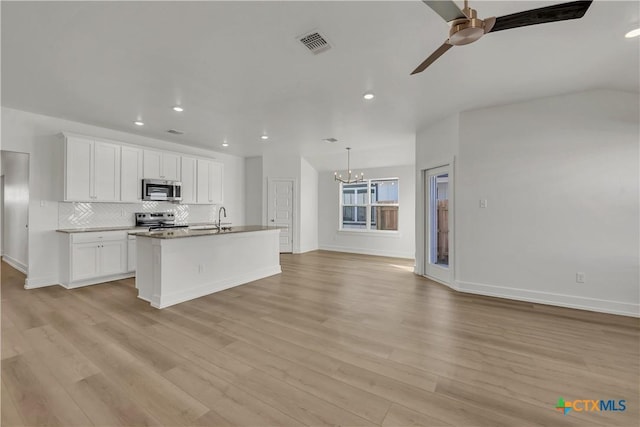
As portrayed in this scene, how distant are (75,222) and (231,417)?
5.11 metres

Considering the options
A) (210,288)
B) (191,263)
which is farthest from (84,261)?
(210,288)

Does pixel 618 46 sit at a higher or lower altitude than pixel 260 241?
higher

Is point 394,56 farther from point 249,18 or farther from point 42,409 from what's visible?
point 42,409

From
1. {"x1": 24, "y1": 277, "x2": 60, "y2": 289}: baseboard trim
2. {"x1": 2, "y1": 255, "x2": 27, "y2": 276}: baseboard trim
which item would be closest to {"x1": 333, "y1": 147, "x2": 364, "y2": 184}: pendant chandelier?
{"x1": 24, "y1": 277, "x2": 60, "y2": 289}: baseboard trim

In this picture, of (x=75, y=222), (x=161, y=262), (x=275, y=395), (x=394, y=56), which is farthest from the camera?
(x=75, y=222)

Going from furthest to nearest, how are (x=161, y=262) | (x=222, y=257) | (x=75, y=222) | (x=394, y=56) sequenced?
(x=75, y=222) < (x=222, y=257) < (x=161, y=262) < (x=394, y=56)

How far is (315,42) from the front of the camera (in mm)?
2475

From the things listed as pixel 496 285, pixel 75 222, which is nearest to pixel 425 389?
pixel 496 285

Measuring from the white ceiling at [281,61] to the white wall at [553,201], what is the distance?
0.34 m

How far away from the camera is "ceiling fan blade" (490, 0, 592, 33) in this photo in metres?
1.58

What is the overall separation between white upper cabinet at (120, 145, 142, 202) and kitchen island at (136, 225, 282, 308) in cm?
186

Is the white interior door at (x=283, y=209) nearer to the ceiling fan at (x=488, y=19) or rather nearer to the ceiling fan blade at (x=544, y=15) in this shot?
the ceiling fan at (x=488, y=19)

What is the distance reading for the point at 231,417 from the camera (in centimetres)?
167

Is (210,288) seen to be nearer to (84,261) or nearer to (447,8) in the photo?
(84,261)
